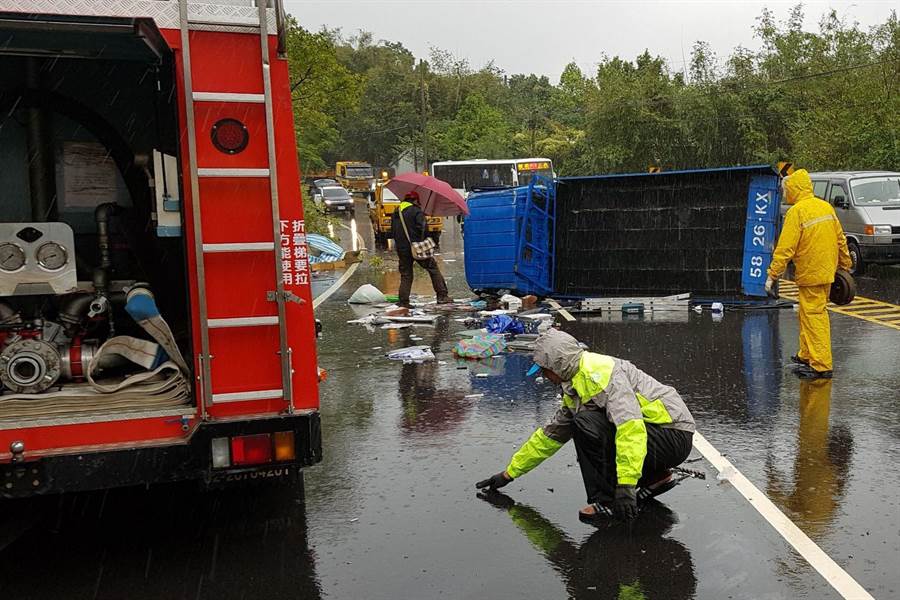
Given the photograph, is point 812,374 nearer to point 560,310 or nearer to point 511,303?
point 560,310

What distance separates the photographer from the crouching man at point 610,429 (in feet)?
16.2

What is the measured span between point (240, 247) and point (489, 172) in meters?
30.8

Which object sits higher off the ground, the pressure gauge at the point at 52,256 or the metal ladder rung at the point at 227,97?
the metal ladder rung at the point at 227,97

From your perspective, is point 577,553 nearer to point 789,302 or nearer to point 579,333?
point 579,333

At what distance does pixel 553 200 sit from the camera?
14117mm

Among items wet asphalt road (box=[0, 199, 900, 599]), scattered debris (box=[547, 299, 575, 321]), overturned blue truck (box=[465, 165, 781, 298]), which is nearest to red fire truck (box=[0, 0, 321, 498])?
wet asphalt road (box=[0, 199, 900, 599])

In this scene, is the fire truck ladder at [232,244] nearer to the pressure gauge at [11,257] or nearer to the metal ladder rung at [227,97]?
the metal ladder rung at [227,97]

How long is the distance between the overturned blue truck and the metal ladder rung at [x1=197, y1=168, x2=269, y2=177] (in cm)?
960

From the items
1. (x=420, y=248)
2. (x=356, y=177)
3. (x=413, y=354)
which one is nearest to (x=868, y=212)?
(x=420, y=248)

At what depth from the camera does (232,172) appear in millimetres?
4414

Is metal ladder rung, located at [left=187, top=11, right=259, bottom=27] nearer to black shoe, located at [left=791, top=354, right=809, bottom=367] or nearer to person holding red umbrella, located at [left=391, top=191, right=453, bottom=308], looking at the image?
black shoe, located at [left=791, top=354, right=809, bottom=367]

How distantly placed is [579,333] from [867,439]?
5.09 m

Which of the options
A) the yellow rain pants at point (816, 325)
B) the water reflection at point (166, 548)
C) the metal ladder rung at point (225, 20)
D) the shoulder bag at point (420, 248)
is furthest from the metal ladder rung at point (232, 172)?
the shoulder bag at point (420, 248)

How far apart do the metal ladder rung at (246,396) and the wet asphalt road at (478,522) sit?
87 cm
